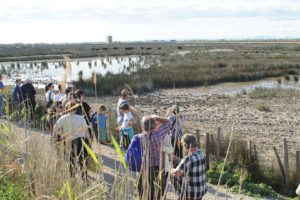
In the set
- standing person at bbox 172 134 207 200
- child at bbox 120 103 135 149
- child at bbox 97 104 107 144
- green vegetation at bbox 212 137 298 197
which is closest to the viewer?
standing person at bbox 172 134 207 200

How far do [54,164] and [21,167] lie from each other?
2.11 ft

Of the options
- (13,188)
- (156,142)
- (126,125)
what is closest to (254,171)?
(126,125)

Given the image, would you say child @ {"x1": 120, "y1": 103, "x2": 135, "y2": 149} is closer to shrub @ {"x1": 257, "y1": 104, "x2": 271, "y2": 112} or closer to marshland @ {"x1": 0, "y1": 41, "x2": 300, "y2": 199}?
marshland @ {"x1": 0, "y1": 41, "x2": 300, "y2": 199}

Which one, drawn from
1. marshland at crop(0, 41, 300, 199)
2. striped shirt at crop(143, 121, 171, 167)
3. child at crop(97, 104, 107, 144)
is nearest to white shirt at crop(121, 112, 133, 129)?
marshland at crop(0, 41, 300, 199)

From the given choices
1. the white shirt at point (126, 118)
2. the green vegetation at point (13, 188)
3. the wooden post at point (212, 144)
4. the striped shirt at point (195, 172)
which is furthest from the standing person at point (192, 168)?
the wooden post at point (212, 144)

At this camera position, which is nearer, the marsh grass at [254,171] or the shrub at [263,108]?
the marsh grass at [254,171]

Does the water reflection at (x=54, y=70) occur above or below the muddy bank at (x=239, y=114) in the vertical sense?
above

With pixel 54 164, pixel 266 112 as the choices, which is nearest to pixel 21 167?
pixel 54 164

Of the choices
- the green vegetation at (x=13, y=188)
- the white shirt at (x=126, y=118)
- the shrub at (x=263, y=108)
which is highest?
the white shirt at (x=126, y=118)

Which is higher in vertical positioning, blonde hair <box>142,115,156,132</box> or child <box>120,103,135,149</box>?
blonde hair <box>142,115,156,132</box>

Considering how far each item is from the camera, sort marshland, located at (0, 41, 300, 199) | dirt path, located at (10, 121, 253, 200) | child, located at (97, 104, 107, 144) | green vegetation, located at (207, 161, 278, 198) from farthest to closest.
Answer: child, located at (97, 104, 107, 144)
green vegetation, located at (207, 161, 278, 198)
marshland, located at (0, 41, 300, 199)
dirt path, located at (10, 121, 253, 200)

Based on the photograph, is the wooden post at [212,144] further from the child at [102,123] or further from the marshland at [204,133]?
the child at [102,123]

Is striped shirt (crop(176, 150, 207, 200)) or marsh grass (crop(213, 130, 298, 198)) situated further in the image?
marsh grass (crop(213, 130, 298, 198))

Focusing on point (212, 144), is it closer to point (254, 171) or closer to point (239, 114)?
point (254, 171)
